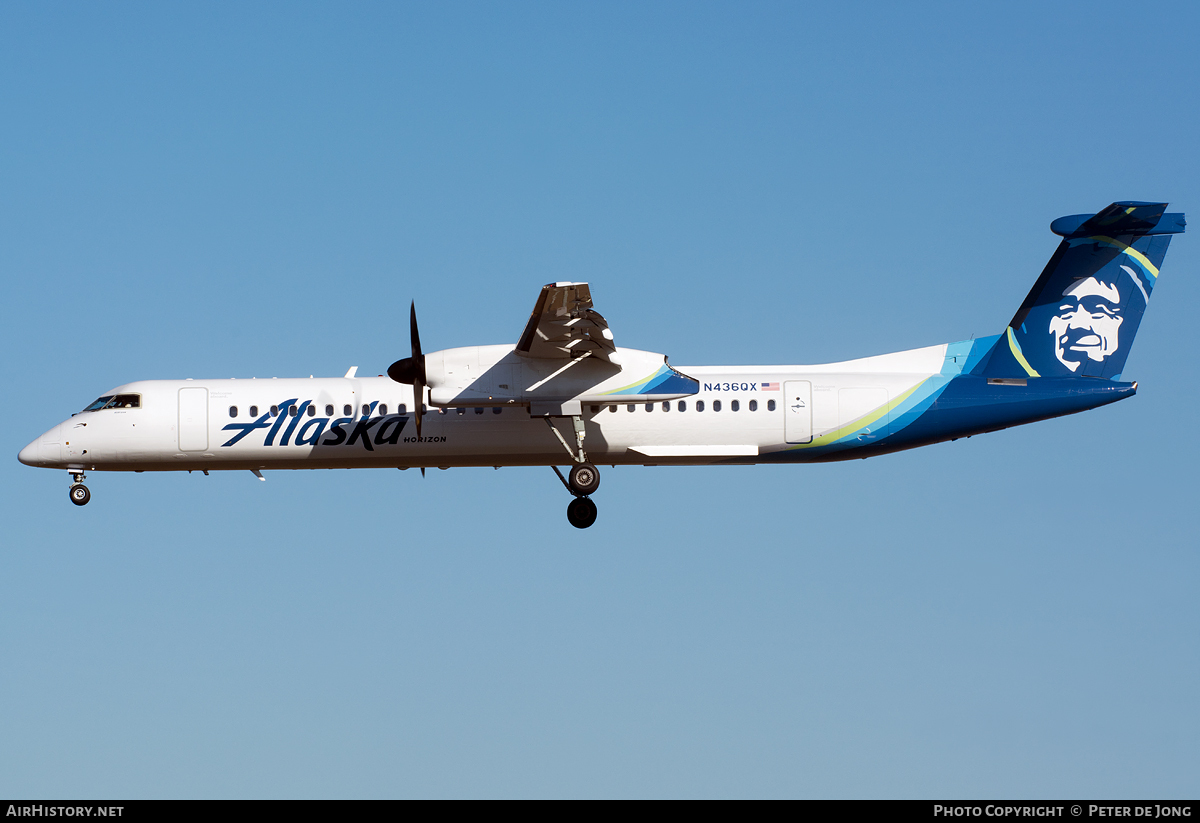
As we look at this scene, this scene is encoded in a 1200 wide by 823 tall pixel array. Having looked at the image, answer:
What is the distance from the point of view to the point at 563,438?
25.1m

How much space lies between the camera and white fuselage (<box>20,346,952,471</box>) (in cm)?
2533

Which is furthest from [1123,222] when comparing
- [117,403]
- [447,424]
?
[117,403]

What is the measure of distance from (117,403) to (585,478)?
9.53m

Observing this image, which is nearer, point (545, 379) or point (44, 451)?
point (545, 379)

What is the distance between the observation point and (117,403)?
26125mm

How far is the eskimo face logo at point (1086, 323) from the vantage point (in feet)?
84.9

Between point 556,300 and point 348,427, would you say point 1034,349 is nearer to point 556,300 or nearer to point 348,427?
point 556,300

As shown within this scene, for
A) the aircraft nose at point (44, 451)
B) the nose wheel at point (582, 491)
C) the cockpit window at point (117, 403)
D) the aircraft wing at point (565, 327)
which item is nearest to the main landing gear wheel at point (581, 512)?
the nose wheel at point (582, 491)

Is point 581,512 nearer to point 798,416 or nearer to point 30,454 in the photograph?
point 798,416

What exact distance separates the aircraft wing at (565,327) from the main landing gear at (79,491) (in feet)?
31.0

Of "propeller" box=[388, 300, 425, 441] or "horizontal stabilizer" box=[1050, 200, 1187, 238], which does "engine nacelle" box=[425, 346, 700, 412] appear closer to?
"propeller" box=[388, 300, 425, 441]
